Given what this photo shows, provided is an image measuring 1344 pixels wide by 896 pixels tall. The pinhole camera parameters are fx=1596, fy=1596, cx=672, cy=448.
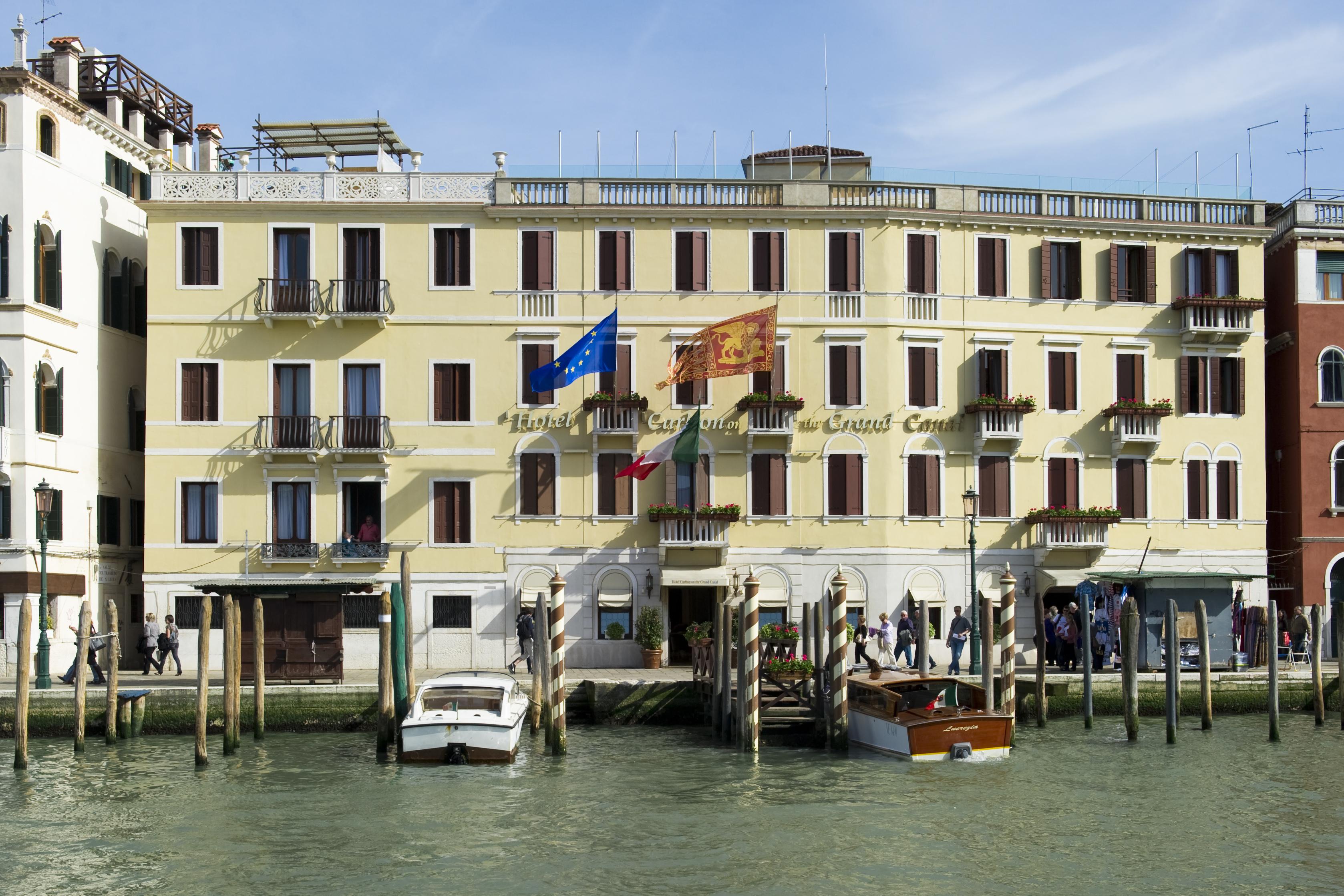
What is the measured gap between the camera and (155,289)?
42031 millimetres

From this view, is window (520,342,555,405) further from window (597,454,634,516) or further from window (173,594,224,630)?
window (173,594,224,630)

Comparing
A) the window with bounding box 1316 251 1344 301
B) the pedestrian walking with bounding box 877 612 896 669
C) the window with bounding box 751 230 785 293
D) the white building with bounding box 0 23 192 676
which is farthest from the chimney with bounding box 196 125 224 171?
the window with bounding box 1316 251 1344 301

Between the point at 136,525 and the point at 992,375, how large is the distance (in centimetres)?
2384

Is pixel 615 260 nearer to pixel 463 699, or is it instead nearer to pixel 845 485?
pixel 845 485

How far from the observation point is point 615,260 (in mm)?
42438

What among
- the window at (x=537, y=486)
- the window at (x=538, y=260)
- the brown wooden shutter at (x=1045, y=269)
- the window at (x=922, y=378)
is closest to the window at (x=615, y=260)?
the window at (x=538, y=260)

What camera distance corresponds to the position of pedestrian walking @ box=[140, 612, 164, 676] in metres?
38.8

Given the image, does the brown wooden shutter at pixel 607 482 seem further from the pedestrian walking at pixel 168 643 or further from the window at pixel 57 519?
the window at pixel 57 519

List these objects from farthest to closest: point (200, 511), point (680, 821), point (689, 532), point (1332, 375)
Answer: point (1332, 375) < point (200, 511) < point (689, 532) < point (680, 821)

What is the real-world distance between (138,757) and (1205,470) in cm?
2869

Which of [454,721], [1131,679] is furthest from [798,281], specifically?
[454,721]

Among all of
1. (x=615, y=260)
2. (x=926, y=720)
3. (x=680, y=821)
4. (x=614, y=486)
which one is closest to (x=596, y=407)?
(x=614, y=486)

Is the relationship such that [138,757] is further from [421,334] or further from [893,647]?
[893,647]

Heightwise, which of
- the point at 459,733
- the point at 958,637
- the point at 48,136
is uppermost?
the point at 48,136
